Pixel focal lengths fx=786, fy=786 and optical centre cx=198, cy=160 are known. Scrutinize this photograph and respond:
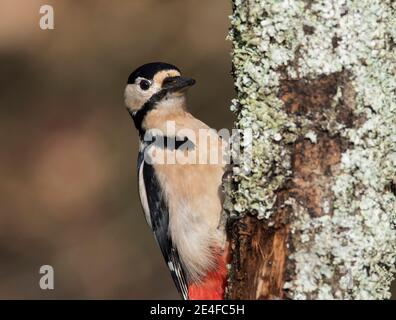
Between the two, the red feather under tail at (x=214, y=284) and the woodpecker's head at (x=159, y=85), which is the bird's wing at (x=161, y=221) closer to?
the red feather under tail at (x=214, y=284)

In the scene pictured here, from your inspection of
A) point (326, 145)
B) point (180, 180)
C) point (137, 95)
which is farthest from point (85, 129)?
Answer: point (326, 145)

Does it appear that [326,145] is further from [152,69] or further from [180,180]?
[152,69]

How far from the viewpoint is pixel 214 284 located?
4.18 meters

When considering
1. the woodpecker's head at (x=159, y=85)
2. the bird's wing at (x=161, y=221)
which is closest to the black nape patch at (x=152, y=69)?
the woodpecker's head at (x=159, y=85)

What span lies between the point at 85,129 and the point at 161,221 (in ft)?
13.0

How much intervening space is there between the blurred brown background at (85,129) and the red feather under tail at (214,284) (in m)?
3.34

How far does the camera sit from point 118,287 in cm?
766

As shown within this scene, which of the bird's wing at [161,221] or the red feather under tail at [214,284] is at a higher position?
the bird's wing at [161,221]

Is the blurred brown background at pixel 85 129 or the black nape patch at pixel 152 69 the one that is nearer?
the black nape patch at pixel 152 69

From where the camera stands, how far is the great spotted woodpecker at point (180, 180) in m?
4.06

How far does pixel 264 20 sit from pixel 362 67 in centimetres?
41

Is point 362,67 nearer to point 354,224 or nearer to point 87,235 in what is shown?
point 354,224

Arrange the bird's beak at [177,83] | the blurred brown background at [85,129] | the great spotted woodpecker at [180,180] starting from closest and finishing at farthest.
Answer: the great spotted woodpecker at [180,180] → the bird's beak at [177,83] → the blurred brown background at [85,129]

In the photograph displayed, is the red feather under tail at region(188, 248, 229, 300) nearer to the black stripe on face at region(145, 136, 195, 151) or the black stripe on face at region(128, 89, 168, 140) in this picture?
the black stripe on face at region(145, 136, 195, 151)
